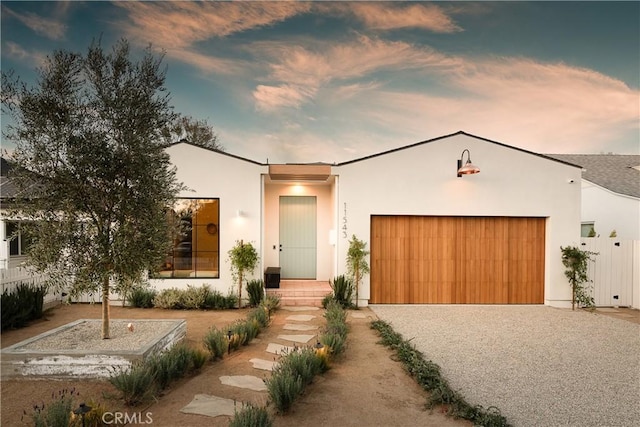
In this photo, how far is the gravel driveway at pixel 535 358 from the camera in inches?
144

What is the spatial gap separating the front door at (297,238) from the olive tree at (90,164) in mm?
5761

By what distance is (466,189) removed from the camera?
890cm

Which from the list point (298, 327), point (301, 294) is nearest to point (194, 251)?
point (301, 294)

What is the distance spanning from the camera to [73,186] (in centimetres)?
450

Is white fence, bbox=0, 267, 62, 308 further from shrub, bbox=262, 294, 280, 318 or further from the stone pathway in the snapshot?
the stone pathway

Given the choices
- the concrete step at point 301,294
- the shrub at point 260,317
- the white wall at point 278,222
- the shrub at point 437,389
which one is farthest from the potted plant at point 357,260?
the shrub at point 437,389

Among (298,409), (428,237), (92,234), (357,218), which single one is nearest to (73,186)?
(92,234)

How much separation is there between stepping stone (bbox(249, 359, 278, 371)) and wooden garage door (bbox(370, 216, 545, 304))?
4.58 metres

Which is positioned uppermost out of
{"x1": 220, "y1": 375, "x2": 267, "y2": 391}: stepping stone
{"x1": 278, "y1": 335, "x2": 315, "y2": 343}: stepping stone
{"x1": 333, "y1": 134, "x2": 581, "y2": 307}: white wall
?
{"x1": 333, "y1": 134, "x2": 581, "y2": 307}: white wall

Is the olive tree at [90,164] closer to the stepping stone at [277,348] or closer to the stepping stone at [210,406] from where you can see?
the stepping stone at [210,406]

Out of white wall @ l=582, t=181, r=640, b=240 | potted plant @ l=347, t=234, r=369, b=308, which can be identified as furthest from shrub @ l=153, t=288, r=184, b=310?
white wall @ l=582, t=181, r=640, b=240

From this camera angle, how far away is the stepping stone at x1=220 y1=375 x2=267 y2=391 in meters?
4.03

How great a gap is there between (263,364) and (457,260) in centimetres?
620

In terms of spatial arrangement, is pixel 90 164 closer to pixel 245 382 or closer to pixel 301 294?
pixel 245 382
